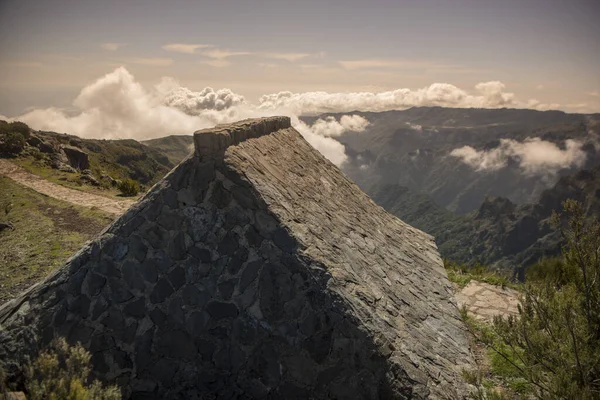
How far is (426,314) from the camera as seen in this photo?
25.1 ft

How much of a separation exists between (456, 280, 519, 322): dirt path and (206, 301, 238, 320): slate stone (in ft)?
24.9

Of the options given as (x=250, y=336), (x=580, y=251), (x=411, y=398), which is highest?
(x=580, y=251)

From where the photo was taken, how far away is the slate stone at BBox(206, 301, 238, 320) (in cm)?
585

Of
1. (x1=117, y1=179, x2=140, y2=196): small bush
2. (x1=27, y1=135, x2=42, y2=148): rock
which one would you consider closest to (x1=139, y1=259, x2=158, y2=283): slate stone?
(x1=117, y1=179, x2=140, y2=196): small bush

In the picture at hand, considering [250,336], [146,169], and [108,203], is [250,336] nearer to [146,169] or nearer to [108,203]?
[108,203]

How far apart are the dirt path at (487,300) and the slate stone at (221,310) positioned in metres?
7.58

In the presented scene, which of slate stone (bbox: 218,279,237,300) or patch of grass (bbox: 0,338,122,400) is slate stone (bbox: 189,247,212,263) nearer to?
slate stone (bbox: 218,279,237,300)

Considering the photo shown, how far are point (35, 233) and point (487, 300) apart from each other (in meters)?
17.3

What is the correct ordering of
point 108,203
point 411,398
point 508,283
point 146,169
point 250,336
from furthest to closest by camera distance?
point 146,169 < point 108,203 < point 508,283 < point 250,336 < point 411,398

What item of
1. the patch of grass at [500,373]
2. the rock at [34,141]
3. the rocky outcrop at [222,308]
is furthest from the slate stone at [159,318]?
the rock at [34,141]

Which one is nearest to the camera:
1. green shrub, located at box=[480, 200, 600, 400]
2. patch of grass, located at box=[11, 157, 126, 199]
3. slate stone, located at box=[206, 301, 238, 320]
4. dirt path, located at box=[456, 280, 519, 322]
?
green shrub, located at box=[480, 200, 600, 400]

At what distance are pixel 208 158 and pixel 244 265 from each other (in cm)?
192

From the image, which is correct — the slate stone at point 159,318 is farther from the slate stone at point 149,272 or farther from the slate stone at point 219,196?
the slate stone at point 219,196

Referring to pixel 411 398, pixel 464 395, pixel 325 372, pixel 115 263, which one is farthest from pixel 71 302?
pixel 464 395
